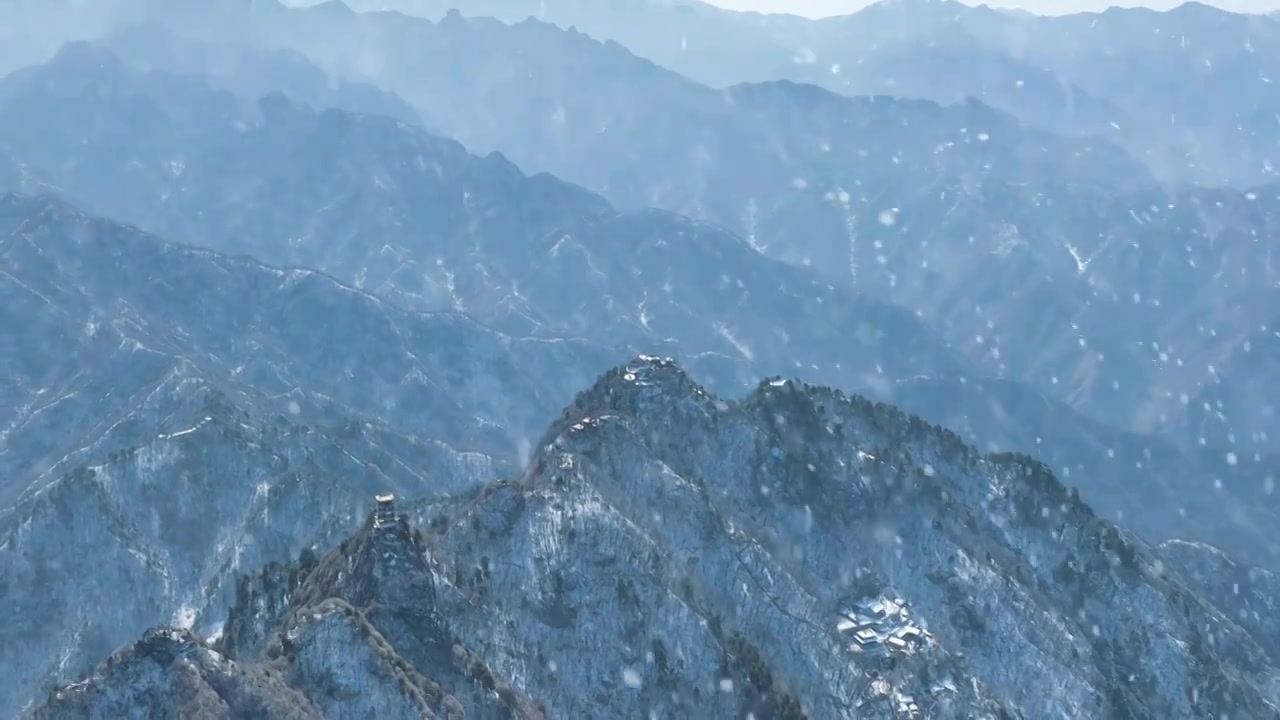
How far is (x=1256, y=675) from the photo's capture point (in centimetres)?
18088

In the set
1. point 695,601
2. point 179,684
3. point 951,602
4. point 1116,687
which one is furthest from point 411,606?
point 1116,687

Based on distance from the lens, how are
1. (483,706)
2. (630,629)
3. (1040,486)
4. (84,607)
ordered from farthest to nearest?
1. (84,607)
2. (1040,486)
3. (630,629)
4. (483,706)

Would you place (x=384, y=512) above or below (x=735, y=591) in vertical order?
above

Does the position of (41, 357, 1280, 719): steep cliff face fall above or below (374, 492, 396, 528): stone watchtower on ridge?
below

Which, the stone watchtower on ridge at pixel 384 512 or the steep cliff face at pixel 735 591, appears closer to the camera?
the steep cliff face at pixel 735 591

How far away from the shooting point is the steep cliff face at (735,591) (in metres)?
103

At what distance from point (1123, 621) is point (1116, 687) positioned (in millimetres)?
9659

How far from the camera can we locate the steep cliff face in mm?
103125

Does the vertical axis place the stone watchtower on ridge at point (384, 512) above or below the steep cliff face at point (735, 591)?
above

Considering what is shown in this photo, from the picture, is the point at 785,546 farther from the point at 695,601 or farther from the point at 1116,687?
the point at 1116,687

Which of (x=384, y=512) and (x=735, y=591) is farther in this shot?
(x=735, y=591)

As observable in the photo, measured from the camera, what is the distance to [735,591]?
132 m

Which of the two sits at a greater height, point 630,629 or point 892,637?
point 630,629

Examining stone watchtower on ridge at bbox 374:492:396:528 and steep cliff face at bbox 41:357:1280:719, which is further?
stone watchtower on ridge at bbox 374:492:396:528
